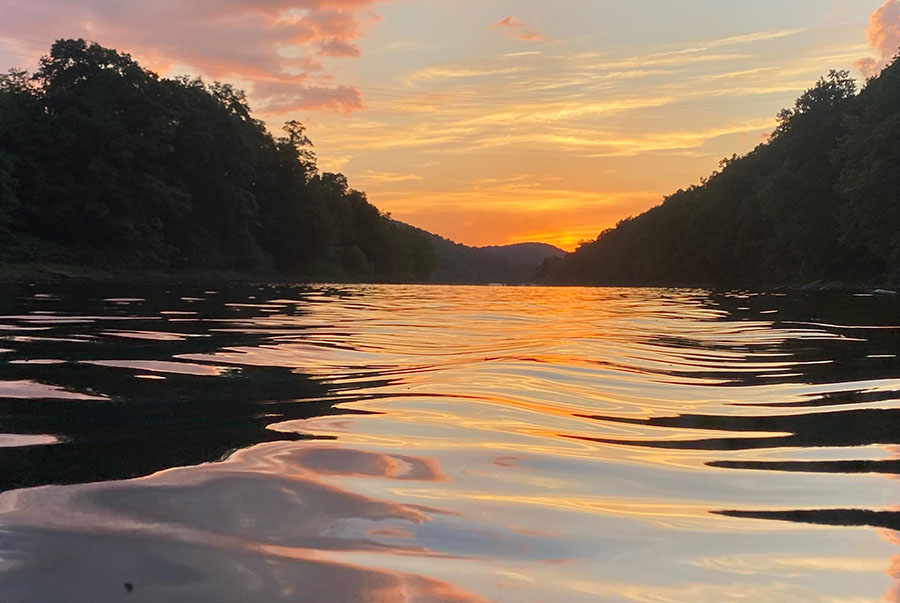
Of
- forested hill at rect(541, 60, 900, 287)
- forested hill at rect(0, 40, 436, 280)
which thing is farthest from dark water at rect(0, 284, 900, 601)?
forested hill at rect(0, 40, 436, 280)

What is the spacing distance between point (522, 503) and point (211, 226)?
5282cm

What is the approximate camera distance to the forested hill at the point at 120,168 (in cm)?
3766

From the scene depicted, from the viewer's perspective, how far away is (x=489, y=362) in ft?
16.2

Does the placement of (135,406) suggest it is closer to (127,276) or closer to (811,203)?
(127,276)

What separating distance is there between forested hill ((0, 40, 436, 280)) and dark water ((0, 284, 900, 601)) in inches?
1371

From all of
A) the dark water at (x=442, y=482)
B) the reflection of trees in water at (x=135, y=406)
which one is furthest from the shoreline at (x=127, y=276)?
the dark water at (x=442, y=482)

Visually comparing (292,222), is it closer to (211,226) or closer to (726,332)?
(211,226)

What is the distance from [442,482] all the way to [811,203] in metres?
47.6

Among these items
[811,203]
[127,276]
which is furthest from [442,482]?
[811,203]

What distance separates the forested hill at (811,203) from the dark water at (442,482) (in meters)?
30.7

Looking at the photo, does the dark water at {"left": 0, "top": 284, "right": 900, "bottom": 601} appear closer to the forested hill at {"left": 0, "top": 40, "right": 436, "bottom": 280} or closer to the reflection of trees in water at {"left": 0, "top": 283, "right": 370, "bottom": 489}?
the reflection of trees in water at {"left": 0, "top": 283, "right": 370, "bottom": 489}

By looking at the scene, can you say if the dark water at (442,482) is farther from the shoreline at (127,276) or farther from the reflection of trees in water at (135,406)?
the shoreline at (127,276)

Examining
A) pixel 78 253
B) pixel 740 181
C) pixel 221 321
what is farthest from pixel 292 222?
pixel 221 321

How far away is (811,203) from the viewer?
4378cm
